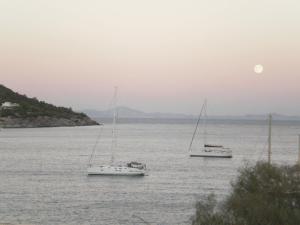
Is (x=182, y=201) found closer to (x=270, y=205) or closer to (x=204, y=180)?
(x=204, y=180)

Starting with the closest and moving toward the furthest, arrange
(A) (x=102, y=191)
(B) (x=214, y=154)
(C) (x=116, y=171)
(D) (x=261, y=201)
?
(D) (x=261, y=201)
(A) (x=102, y=191)
(C) (x=116, y=171)
(B) (x=214, y=154)

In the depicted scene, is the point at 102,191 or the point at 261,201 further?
the point at 102,191

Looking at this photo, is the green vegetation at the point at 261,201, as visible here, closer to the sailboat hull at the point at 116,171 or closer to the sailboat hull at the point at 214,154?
the sailboat hull at the point at 116,171

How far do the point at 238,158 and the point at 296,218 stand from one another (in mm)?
99247

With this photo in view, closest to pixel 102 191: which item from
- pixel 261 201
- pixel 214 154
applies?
pixel 261 201

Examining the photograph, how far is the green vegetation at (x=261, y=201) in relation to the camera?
25578 mm

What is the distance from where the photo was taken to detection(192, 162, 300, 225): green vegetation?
1007 inches

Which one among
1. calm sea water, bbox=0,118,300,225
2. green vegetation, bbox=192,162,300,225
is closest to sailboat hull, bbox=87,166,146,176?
calm sea water, bbox=0,118,300,225

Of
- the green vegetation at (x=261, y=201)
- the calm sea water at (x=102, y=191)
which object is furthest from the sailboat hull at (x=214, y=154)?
the green vegetation at (x=261, y=201)

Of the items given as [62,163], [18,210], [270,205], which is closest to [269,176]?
[270,205]

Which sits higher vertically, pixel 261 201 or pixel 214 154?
pixel 261 201

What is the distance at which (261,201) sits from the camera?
26109 millimetres

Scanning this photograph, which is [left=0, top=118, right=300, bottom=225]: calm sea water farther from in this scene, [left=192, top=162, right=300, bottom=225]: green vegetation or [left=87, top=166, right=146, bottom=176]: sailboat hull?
[left=192, top=162, right=300, bottom=225]: green vegetation

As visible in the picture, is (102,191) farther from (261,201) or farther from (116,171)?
(261,201)
